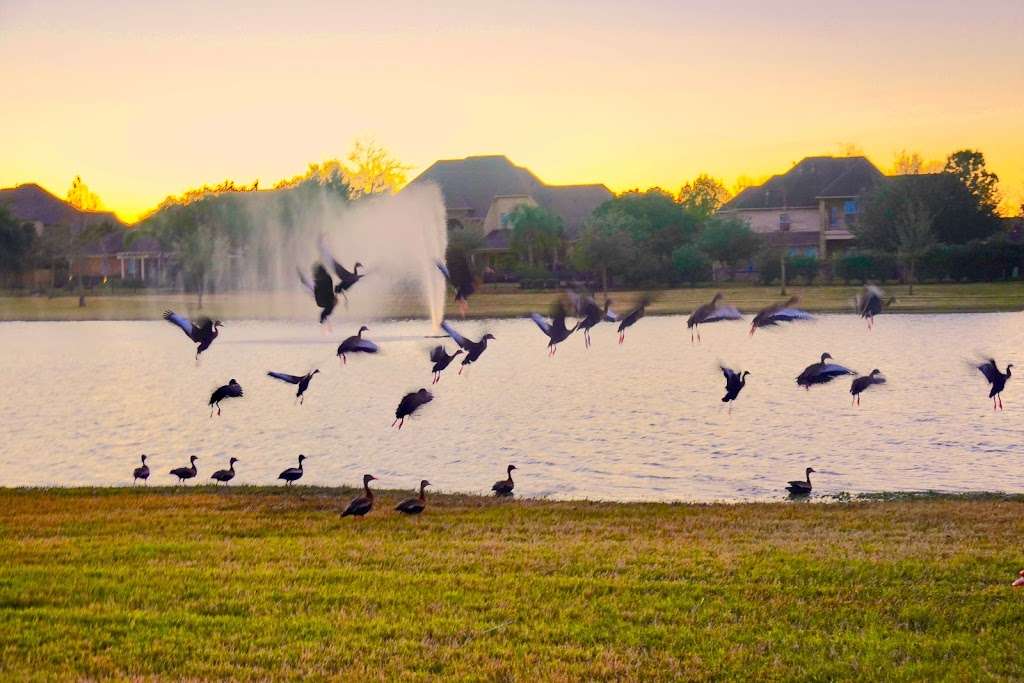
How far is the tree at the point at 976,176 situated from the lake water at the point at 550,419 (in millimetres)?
28584

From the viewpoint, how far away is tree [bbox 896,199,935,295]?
277 ft

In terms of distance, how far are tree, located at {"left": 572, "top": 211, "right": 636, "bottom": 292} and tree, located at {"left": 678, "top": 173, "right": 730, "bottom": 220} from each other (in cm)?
1713

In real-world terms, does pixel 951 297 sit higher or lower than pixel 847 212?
lower

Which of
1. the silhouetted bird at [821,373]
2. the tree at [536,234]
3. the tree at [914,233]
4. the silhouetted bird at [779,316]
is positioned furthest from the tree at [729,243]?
the silhouetted bird at [779,316]

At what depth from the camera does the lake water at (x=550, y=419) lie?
26.5 metres

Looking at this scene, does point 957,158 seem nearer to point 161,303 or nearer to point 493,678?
point 161,303

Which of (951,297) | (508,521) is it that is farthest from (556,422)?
(951,297)

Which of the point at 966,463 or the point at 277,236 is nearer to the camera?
the point at 966,463

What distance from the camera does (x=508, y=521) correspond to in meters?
19.1

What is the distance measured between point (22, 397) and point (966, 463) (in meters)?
31.4

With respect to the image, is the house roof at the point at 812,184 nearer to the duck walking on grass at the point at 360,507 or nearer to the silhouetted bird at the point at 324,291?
the duck walking on grass at the point at 360,507

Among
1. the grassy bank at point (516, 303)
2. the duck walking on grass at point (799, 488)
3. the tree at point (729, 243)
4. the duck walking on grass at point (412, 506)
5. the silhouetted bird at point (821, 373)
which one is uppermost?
the tree at point (729, 243)

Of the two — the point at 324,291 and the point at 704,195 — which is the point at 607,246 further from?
the point at 324,291

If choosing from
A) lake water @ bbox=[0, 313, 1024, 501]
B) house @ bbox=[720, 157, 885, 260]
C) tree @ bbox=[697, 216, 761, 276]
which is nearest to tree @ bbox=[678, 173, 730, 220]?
house @ bbox=[720, 157, 885, 260]
